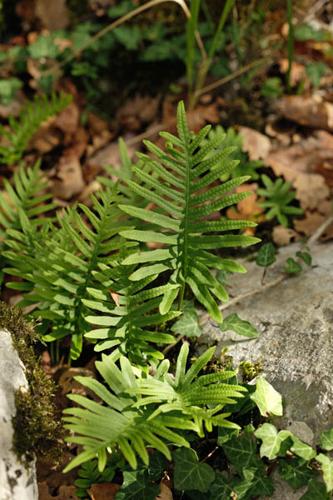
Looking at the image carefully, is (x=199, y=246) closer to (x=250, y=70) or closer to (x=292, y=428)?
(x=292, y=428)

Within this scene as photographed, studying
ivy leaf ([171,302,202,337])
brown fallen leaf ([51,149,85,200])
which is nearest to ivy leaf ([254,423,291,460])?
ivy leaf ([171,302,202,337])

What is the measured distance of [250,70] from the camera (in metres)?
3.79

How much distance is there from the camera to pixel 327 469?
187cm

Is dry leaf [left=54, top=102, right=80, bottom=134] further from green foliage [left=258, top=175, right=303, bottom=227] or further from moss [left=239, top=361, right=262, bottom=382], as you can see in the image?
moss [left=239, top=361, right=262, bottom=382]

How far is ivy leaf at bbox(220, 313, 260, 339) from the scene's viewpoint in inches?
92.7

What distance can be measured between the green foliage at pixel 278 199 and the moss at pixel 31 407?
1437mm

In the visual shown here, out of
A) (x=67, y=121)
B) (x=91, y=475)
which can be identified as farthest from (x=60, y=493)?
(x=67, y=121)

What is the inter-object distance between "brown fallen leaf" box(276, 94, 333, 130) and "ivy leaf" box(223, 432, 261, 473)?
2.23 meters

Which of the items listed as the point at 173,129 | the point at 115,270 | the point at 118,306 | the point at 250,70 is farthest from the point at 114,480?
the point at 250,70

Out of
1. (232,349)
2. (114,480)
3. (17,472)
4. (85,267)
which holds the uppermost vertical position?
(85,267)

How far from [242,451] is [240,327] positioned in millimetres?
520

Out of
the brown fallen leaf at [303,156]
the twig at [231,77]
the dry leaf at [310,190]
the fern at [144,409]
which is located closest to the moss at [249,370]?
the fern at [144,409]

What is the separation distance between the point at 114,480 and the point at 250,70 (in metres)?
2.67

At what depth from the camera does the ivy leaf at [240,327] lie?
7.73ft
